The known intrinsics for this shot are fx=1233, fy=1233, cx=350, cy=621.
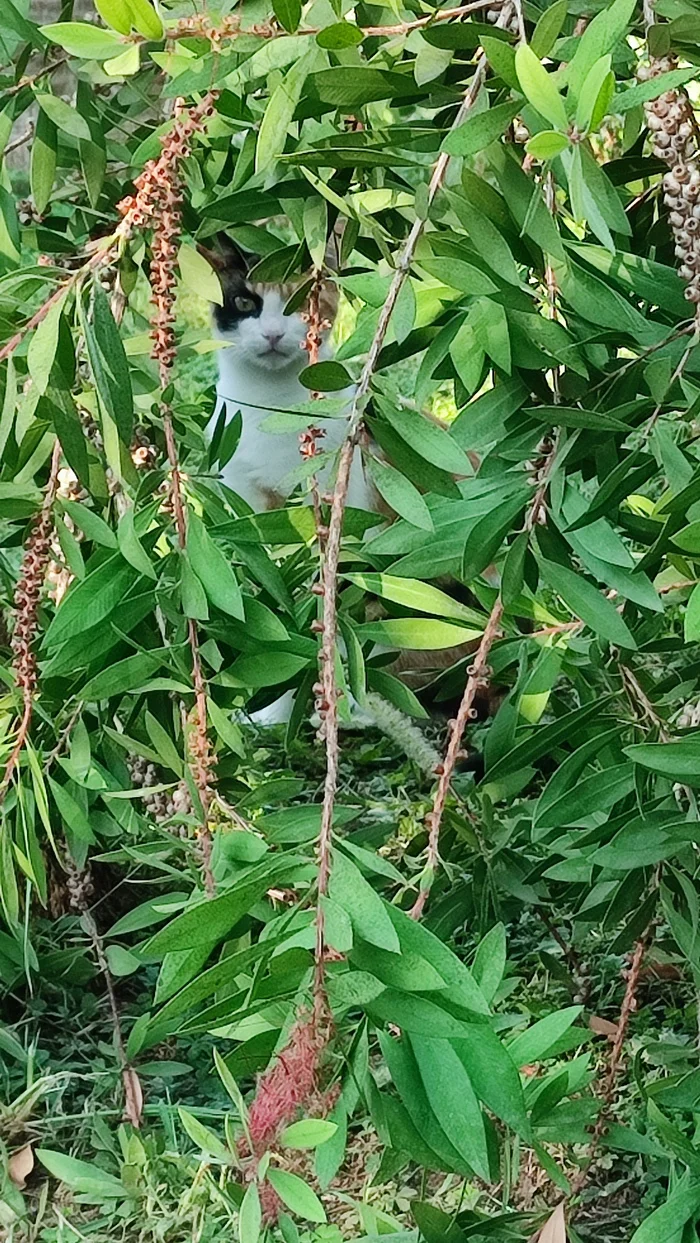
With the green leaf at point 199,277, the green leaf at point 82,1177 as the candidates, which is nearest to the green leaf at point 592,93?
the green leaf at point 199,277

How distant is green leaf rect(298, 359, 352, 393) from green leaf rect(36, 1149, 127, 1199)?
0.88 meters

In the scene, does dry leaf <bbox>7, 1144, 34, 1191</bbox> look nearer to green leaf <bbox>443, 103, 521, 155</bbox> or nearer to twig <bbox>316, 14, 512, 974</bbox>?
twig <bbox>316, 14, 512, 974</bbox>

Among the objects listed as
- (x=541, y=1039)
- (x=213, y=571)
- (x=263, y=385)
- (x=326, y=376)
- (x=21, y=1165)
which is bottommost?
(x=21, y=1165)

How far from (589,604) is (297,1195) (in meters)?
0.35

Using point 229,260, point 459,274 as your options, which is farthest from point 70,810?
point 229,260

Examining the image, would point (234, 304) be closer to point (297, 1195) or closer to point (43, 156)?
point (43, 156)

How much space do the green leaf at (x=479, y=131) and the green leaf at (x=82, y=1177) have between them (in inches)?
39.7

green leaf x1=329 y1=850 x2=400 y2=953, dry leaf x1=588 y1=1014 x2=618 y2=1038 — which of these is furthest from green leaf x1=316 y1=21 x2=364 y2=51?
dry leaf x1=588 y1=1014 x2=618 y2=1038

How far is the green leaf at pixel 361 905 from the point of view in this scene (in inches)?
17.7

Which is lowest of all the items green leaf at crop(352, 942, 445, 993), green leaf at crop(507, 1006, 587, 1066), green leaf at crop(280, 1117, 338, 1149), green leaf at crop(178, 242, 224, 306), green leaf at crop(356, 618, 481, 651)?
green leaf at crop(507, 1006, 587, 1066)

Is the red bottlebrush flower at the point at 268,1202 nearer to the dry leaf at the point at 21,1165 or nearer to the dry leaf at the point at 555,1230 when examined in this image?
the dry leaf at the point at 555,1230

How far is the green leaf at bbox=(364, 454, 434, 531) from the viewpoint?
598 mm

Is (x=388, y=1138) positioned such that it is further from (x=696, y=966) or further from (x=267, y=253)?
(x=267, y=253)

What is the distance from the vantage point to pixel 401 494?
604 mm
